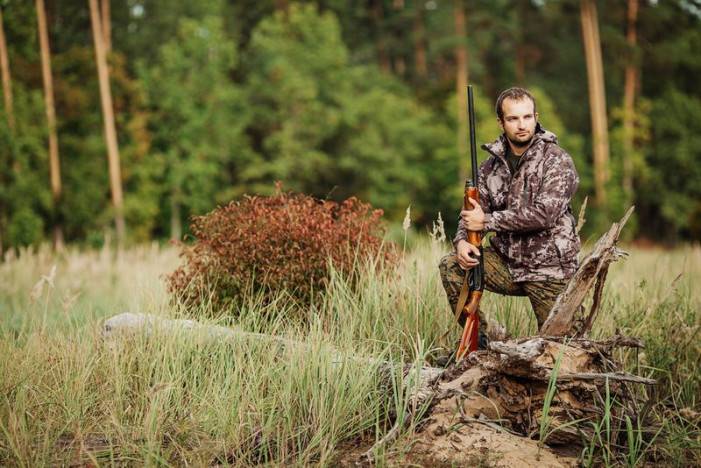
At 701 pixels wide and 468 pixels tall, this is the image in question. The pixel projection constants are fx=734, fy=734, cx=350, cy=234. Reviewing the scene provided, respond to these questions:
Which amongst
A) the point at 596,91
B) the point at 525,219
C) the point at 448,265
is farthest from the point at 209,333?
the point at 596,91

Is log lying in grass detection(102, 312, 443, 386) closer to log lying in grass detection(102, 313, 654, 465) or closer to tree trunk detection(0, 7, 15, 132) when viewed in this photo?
log lying in grass detection(102, 313, 654, 465)

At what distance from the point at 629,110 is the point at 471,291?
1108 inches

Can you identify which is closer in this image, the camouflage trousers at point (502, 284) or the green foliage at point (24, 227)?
the camouflage trousers at point (502, 284)

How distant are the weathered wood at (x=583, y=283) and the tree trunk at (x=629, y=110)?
26.2 metres

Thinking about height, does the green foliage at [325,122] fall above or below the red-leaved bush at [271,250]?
above

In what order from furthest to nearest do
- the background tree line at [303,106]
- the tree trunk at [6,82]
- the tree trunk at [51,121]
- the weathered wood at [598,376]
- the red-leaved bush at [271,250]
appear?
the background tree line at [303,106], the tree trunk at [51,121], the tree trunk at [6,82], the red-leaved bush at [271,250], the weathered wood at [598,376]

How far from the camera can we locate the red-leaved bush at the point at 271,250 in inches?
230

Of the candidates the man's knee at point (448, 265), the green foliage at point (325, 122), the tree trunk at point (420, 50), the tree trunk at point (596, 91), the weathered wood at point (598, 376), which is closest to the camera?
the weathered wood at point (598, 376)

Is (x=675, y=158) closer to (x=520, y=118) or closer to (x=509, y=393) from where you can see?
(x=520, y=118)

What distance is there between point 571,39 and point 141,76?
73.0 ft

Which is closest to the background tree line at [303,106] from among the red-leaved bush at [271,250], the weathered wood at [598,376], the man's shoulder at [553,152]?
the red-leaved bush at [271,250]

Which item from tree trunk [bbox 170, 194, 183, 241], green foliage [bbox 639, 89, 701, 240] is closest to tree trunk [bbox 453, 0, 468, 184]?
green foliage [bbox 639, 89, 701, 240]

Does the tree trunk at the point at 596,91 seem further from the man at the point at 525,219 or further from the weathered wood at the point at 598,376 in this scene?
the weathered wood at the point at 598,376

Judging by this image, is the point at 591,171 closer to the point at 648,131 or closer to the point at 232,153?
the point at 648,131
